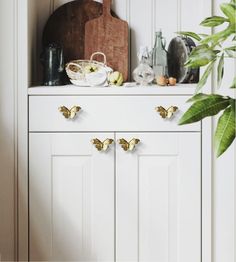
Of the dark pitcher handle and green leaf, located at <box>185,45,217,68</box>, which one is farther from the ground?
the dark pitcher handle

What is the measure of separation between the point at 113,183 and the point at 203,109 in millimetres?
857

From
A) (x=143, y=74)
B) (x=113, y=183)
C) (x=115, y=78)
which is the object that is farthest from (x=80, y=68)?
(x=113, y=183)

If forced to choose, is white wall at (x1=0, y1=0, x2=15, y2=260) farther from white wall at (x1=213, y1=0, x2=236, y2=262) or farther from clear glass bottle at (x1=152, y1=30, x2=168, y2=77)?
white wall at (x1=213, y1=0, x2=236, y2=262)

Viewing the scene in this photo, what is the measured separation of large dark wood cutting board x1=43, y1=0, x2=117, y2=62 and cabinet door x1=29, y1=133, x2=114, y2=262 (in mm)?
501

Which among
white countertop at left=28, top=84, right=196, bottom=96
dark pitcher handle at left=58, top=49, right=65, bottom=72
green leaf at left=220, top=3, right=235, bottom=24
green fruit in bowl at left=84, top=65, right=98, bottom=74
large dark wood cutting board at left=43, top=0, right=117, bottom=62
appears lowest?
white countertop at left=28, top=84, right=196, bottom=96

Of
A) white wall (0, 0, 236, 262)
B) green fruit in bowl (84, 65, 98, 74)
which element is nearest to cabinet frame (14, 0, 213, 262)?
white wall (0, 0, 236, 262)

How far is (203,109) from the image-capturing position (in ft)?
5.00

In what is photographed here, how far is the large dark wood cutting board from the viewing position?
2525 mm

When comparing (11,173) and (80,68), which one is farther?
(80,68)

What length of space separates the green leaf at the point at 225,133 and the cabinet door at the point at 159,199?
0.77 metres

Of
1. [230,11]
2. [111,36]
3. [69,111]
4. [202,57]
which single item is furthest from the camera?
[111,36]

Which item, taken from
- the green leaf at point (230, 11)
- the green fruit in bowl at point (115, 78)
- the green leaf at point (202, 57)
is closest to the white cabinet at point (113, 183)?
the green fruit in bowl at point (115, 78)

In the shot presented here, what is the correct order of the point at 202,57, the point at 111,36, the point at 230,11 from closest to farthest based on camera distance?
the point at 230,11 → the point at 202,57 → the point at 111,36

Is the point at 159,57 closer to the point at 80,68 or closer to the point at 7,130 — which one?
the point at 80,68
